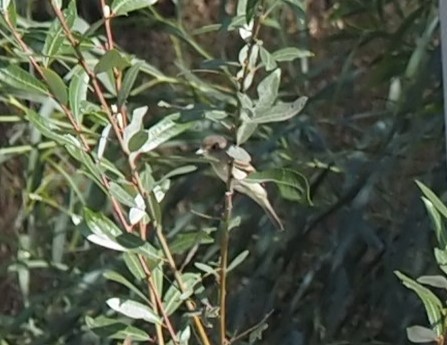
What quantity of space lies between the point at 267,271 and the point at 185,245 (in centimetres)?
87

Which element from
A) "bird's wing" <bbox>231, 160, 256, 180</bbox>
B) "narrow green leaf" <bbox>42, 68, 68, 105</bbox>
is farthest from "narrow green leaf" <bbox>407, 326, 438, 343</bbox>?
"narrow green leaf" <bbox>42, 68, 68, 105</bbox>

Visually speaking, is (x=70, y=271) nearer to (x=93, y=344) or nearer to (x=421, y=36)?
(x=93, y=344)

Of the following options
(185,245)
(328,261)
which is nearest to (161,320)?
(185,245)

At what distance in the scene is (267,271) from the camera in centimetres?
160

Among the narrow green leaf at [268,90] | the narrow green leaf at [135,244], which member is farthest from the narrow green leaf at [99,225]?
the narrow green leaf at [268,90]

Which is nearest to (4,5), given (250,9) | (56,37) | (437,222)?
(56,37)

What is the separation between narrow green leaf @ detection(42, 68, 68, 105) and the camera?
0.66m

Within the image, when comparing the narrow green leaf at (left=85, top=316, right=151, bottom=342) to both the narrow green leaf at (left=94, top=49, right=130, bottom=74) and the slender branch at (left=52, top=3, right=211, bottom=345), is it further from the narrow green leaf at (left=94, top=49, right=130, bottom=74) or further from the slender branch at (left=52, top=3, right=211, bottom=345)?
the narrow green leaf at (left=94, top=49, right=130, bottom=74)

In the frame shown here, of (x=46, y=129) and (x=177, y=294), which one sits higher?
(x=46, y=129)

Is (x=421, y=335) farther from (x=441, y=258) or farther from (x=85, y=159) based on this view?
(x=85, y=159)

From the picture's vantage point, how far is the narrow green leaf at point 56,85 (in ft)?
2.16

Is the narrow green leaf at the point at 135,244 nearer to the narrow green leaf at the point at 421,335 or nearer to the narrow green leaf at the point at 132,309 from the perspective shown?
the narrow green leaf at the point at 132,309

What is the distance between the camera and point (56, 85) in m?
0.67

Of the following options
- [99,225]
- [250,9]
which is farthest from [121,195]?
[250,9]
